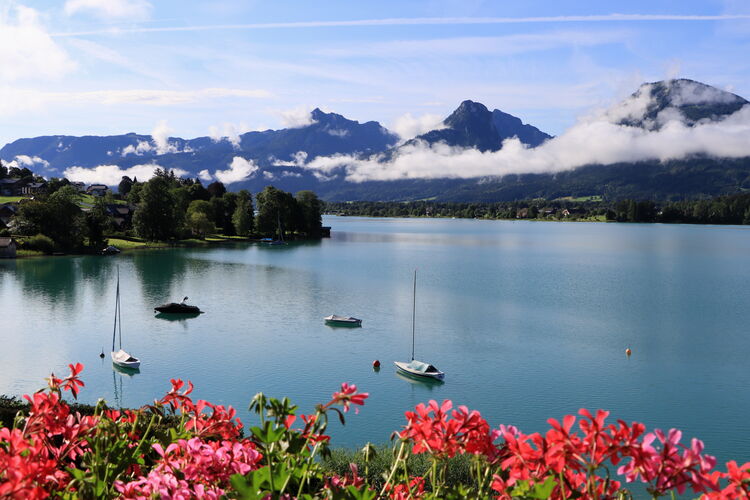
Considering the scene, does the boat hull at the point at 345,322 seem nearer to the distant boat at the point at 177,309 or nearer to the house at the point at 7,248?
the distant boat at the point at 177,309

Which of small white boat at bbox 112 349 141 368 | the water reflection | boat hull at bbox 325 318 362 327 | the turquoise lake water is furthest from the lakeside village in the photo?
the water reflection

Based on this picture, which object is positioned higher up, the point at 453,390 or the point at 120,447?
the point at 120,447

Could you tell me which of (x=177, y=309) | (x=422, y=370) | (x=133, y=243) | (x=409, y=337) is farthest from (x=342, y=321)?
(x=133, y=243)

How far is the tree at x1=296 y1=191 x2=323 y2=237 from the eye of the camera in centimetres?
13625

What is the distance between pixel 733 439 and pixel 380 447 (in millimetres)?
15818

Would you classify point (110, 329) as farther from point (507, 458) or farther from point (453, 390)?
point (507, 458)

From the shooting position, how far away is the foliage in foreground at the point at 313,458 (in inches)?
Answer: 106

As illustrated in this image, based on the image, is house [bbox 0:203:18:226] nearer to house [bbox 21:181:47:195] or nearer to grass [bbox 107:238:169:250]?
grass [bbox 107:238:169:250]

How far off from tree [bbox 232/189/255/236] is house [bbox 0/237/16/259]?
47.9 metres

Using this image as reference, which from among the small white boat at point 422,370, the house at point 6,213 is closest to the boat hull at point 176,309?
the small white boat at point 422,370

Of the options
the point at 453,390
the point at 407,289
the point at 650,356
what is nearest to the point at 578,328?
the point at 650,356

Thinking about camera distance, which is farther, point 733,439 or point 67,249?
point 67,249

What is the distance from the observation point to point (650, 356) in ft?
120

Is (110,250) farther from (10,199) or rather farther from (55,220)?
(10,199)
